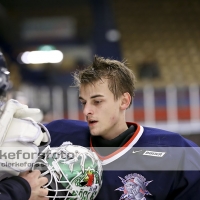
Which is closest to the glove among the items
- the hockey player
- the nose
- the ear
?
the hockey player

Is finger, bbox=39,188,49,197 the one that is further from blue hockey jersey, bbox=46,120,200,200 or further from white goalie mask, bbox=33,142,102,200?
blue hockey jersey, bbox=46,120,200,200

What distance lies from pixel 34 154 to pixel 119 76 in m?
0.54

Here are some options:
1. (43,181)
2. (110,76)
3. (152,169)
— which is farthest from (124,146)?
(43,181)

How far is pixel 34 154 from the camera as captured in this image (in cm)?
112

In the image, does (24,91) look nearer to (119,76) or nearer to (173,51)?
(173,51)

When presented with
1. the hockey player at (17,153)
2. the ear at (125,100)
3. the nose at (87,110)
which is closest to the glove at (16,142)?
the hockey player at (17,153)

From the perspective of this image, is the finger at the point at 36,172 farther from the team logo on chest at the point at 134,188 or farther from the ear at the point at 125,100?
the ear at the point at 125,100

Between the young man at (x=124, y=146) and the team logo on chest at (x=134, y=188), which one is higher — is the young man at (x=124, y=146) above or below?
above

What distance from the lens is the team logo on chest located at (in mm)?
1379

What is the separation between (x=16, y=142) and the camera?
110 cm

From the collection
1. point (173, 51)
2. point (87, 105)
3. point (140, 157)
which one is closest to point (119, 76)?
point (87, 105)

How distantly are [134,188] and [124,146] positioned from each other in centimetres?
17

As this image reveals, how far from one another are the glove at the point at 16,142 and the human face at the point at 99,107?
34 cm

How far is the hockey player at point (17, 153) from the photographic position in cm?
108
